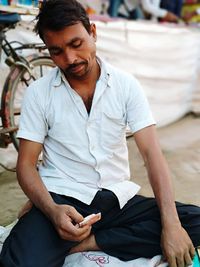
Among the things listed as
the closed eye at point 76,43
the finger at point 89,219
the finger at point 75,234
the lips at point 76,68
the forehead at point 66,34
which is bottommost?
the finger at point 75,234

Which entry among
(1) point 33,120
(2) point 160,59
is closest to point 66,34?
(1) point 33,120

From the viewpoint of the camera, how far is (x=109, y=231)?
6.63 ft

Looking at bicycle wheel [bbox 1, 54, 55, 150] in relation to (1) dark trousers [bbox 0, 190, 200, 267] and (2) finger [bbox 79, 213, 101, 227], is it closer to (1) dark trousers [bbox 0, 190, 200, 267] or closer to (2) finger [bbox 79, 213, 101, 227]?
(1) dark trousers [bbox 0, 190, 200, 267]

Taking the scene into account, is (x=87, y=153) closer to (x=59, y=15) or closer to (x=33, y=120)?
(x=33, y=120)

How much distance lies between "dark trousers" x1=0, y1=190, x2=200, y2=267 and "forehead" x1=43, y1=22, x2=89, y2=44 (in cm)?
68

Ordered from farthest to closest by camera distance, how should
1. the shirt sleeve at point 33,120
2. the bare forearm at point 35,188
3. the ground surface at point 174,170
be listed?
the ground surface at point 174,170
the shirt sleeve at point 33,120
the bare forearm at point 35,188

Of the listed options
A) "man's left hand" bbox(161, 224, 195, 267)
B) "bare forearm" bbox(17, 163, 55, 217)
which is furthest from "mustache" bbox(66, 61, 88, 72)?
"man's left hand" bbox(161, 224, 195, 267)

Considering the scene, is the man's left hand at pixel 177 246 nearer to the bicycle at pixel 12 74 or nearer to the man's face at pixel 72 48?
the man's face at pixel 72 48

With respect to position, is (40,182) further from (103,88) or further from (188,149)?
(188,149)

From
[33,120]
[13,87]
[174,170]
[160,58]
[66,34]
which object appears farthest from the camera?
[160,58]

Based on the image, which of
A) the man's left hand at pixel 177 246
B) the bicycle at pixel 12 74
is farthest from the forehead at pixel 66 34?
the bicycle at pixel 12 74

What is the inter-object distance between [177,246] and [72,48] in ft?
3.06

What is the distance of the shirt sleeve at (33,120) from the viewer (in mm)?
1976

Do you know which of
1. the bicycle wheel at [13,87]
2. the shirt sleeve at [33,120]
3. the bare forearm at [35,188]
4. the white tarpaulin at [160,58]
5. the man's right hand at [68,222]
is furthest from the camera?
the white tarpaulin at [160,58]
